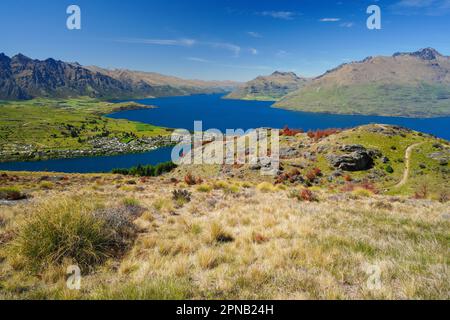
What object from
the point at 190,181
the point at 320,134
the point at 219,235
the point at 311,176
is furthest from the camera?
the point at 320,134

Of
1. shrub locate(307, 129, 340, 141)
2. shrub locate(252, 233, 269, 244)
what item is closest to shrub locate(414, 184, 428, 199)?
shrub locate(252, 233, 269, 244)

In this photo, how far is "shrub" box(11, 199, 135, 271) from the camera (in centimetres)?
663

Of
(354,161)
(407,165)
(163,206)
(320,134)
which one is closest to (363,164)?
(354,161)

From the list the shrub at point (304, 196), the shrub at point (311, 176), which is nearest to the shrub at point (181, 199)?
the shrub at point (304, 196)

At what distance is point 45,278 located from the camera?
5.91 meters

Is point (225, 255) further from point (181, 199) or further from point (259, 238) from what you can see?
point (181, 199)

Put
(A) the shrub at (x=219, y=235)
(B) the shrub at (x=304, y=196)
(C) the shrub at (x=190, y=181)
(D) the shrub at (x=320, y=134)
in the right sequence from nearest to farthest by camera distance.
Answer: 1. (A) the shrub at (x=219, y=235)
2. (B) the shrub at (x=304, y=196)
3. (C) the shrub at (x=190, y=181)
4. (D) the shrub at (x=320, y=134)

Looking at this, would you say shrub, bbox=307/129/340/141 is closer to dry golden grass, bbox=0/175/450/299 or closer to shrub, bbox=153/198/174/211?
shrub, bbox=153/198/174/211

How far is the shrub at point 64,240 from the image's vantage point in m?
6.63

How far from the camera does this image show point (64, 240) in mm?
6938

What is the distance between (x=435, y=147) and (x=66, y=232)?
60623 millimetres

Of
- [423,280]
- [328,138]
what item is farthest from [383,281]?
[328,138]

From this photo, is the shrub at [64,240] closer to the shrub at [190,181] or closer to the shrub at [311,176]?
the shrub at [190,181]

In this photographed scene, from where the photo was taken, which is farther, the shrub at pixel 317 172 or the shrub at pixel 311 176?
the shrub at pixel 317 172
